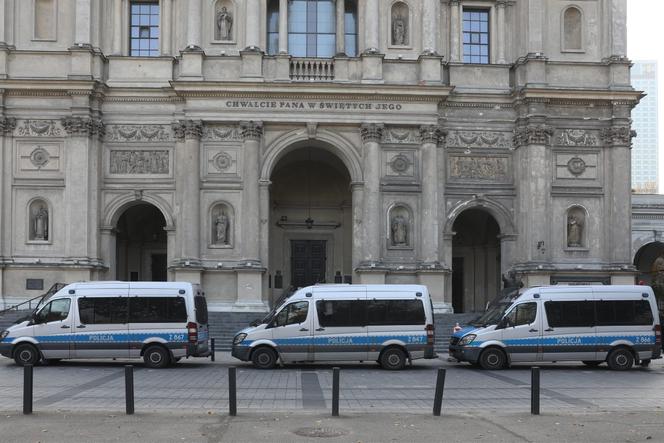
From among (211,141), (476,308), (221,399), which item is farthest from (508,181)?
(221,399)

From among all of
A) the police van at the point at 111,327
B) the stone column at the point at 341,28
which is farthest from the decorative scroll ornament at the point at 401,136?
the police van at the point at 111,327

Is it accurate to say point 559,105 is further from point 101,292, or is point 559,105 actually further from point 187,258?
point 101,292

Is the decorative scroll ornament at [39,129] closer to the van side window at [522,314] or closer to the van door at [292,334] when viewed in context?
the van door at [292,334]

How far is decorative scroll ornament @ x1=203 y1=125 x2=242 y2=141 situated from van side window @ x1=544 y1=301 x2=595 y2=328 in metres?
16.8

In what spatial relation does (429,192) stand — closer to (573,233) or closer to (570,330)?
(573,233)

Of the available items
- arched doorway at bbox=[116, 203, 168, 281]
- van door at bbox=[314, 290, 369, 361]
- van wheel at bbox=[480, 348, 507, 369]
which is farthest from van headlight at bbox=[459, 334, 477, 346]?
arched doorway at bbox=[116, 203, 168, 281]

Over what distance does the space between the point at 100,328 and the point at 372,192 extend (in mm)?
15337

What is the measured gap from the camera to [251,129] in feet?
117

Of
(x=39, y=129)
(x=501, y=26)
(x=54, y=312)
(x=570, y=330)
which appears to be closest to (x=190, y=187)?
(x=39, y=129)

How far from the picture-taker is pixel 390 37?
36.8 m

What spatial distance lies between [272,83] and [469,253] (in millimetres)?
12615

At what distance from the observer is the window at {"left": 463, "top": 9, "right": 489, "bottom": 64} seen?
125ft

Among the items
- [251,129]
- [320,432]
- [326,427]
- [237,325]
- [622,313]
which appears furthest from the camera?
[251,129]

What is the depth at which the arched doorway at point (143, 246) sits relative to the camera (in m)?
40.1
